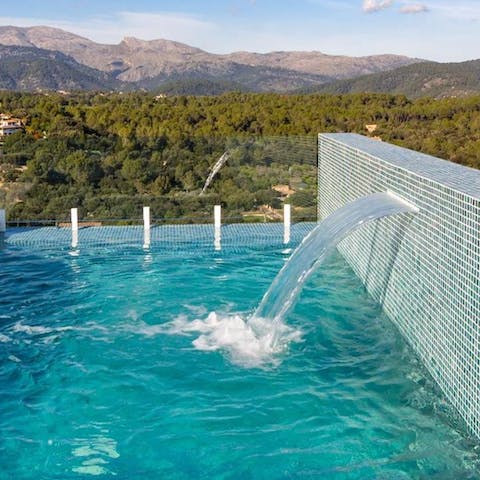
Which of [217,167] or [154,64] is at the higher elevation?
[154,64]

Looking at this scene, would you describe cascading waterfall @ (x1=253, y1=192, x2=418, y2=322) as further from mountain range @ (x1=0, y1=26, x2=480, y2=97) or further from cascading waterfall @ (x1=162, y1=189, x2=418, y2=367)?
mountain range @ (x1=0, y1=26, x2=480, y2=97)

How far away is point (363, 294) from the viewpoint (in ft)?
28.2

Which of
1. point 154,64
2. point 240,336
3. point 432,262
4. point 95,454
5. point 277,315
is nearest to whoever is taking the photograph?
point 95,454

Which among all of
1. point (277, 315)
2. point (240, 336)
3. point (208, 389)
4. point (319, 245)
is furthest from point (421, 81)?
point (208, 389)

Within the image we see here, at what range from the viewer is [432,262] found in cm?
607

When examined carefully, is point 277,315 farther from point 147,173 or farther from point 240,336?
point 147,173

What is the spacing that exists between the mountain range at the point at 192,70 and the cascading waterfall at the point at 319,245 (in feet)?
122

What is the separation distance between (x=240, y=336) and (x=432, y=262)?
1905mm

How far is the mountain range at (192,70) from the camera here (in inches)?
2020

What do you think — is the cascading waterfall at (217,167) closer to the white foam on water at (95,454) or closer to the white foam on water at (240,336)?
the white foam on water at (240,336)

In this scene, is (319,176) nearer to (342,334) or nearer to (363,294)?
(363,294)

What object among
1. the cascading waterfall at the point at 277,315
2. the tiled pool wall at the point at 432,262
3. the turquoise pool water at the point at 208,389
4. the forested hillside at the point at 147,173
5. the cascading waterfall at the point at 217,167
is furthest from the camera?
the cascading waterfall at the point at 217,167

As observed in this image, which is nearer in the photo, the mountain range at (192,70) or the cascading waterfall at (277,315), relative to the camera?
the cascading waterfall at (277,315)

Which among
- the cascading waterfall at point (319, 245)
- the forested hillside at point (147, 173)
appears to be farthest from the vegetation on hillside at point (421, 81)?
the cascading waterfall at point (319, 245)
